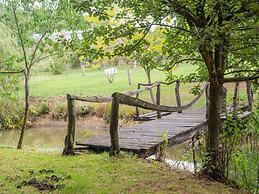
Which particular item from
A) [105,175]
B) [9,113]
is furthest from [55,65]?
[105,175]

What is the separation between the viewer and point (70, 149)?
567 centimetres

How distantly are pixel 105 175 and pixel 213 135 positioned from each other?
1.53 m

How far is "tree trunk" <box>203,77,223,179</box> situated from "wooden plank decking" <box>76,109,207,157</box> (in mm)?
1080

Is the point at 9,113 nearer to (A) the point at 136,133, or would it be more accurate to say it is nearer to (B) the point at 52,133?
(B) the point at 52,133

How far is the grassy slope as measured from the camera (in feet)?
13.2

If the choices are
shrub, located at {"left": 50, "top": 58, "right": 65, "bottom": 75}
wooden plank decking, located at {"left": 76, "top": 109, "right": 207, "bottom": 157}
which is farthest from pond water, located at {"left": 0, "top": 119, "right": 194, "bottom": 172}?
wooden plank decking, located at {"left": 76, "top": 109, "right": 207, "bottom": 157}

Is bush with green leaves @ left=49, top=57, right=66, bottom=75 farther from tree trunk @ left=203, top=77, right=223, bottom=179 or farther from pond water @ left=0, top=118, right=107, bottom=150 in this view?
tree trunk @ left=203, top=77, right=223, bottom=179

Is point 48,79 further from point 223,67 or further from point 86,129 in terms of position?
point 223,67

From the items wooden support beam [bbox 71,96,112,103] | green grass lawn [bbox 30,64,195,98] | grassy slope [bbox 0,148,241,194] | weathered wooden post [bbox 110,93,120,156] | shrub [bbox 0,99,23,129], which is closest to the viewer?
grassy slope [bbox 0,148,241,194]

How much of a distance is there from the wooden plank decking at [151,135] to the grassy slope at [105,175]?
392mm

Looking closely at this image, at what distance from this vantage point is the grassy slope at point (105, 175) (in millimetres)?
4020

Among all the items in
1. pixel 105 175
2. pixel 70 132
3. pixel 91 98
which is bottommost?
pixel 105 175

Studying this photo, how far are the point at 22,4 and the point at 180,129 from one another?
429 cm

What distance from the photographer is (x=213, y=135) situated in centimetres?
479
